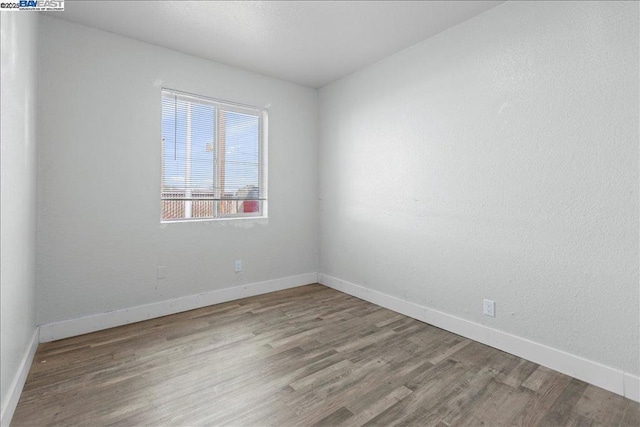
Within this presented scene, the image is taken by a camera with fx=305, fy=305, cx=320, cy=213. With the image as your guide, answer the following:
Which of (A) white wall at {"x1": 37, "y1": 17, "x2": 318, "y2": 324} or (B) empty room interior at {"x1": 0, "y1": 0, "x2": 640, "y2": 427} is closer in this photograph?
(B) empty room interior at {"x1": 0, "y1": 0, "x2": 640, "y2": 427}

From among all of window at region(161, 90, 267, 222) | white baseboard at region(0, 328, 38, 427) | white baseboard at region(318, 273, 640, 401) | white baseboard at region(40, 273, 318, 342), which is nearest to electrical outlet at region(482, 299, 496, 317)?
white baseboard at region(318, 273, 640, 401)

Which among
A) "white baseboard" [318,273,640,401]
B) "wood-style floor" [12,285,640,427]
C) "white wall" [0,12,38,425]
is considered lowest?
"wood-style floor" [12,285,640,427]

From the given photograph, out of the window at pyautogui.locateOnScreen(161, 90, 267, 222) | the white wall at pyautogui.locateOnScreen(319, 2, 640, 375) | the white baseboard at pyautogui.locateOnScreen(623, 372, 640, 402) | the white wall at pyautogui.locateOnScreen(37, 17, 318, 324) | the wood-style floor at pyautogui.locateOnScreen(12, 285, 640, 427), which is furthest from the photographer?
the window at pyautogui.locateOnScreen(161, 90, 267, 222)

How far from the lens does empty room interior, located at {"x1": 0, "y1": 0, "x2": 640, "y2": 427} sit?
184 cm

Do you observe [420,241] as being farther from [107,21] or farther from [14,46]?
[107,21]

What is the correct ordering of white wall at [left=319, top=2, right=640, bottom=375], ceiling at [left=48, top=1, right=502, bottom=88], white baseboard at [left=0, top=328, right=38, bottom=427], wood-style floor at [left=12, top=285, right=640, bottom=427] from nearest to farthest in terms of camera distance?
white baseboard at [left=0, top=328, right=38, bottom=427] → wood-style floor at [left=12, top=285, right=640, bottom=427] → white wall at [left=319, top=2, right=640, bottom=375] → ceiling at [left=48, top=1, right=502, bottom=88]

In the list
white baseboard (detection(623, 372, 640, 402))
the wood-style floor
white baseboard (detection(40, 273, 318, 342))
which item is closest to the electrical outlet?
the wood-style floor

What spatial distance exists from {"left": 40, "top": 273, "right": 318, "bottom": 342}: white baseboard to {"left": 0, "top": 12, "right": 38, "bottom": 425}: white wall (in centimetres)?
29

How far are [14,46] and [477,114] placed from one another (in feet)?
10.4

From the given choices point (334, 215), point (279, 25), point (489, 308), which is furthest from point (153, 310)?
point (489, 308)

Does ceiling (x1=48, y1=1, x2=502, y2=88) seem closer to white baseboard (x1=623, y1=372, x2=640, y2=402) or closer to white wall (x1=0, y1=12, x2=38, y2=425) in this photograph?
white wall (x1=0, y1=12, x2=38, y2=425)

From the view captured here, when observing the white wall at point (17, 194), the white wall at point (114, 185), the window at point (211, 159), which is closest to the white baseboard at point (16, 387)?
the white wall at point (17, 194)

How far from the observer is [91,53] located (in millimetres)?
2721

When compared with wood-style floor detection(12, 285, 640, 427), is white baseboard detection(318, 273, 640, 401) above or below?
above
